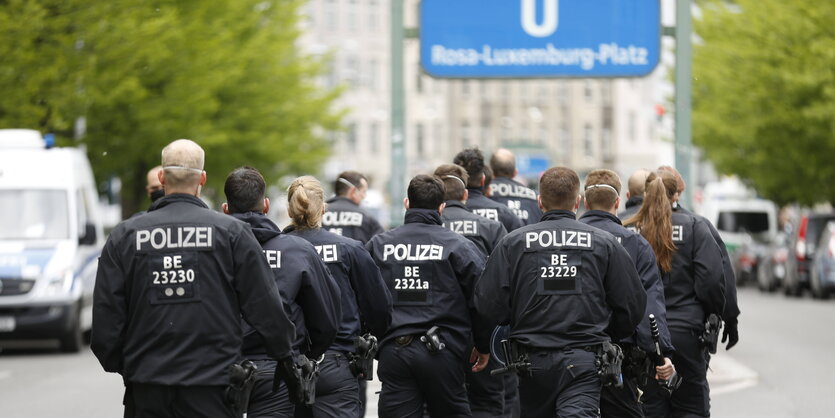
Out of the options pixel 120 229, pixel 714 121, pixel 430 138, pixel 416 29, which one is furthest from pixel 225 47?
pixel 430 138

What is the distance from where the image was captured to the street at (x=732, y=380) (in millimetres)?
13070

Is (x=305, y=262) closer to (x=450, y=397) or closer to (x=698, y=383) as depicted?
(x=450, y=397)

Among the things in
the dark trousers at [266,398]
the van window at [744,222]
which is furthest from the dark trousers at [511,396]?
the van window at [744,222]

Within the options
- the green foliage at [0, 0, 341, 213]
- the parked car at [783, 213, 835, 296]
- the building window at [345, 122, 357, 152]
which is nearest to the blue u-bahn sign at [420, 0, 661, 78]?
the green foliage at [0, 0, 341, 213]

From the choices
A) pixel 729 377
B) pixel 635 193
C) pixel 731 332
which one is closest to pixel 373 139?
pixel 729 377

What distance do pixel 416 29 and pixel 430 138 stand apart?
276 ft

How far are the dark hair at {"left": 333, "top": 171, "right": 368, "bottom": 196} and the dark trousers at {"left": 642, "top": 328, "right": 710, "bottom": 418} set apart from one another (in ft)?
10.4

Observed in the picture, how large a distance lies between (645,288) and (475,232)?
1.80 meters

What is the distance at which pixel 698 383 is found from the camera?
29.7 ft

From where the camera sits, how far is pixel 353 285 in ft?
27.2

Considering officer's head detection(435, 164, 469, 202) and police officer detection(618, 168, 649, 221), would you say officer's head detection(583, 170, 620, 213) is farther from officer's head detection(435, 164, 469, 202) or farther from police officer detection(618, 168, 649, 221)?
officer's head detection(435, 164, 469, 202)

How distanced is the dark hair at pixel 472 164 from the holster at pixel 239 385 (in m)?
4.53

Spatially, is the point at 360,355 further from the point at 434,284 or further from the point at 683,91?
the point at 683,91

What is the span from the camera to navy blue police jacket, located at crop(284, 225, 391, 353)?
8156 millimetres
